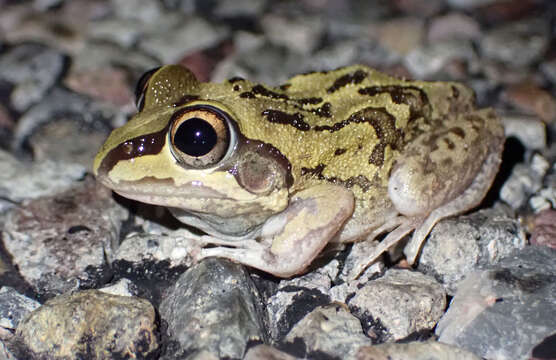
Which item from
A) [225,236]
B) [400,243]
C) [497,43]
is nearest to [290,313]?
[225,236]

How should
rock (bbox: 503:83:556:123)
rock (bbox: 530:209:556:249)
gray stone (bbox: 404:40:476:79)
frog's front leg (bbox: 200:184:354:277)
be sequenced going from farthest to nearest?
gray stone (bbox: 404:40:476:79) → rock (bbox: 503:83:556:123) → rock (bbox: 530:209:556:249) → frog's front leg (bbox: 200:184:354:277)

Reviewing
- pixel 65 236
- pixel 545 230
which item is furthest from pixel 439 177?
pixel 65 236

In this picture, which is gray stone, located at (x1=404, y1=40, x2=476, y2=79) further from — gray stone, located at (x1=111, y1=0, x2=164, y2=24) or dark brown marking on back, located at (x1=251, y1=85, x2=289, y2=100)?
gray stone, located at (x1=111, y1=0, x2=164, y2=24)

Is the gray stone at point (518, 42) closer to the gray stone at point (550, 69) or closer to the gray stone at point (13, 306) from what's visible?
the gray stone at point (550, 69)

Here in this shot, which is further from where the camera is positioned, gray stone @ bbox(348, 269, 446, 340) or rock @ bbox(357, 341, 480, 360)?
gray stone @ bbox(348, 269, 446, 340)

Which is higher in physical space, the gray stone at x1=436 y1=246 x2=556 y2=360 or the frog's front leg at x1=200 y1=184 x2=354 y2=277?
the frog's front leg at x1=200 y1=184 x2=354 y2=277

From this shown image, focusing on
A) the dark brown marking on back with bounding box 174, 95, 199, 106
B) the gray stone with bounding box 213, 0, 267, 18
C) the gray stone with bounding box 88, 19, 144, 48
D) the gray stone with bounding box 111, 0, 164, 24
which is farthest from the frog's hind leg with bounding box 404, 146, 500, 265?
the gray stone with bounding box 111, 0, 164, 24
